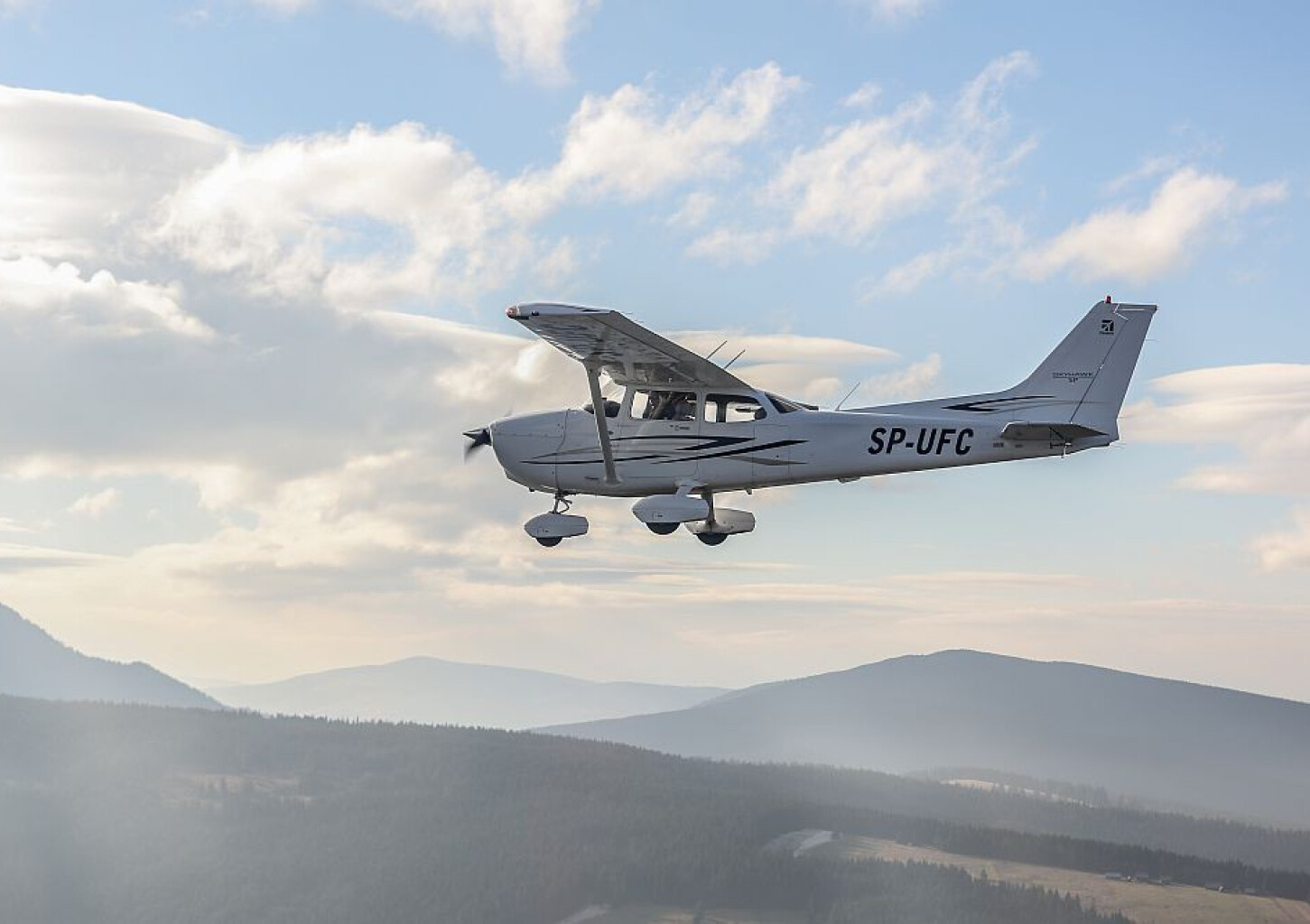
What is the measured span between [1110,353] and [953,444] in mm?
3790

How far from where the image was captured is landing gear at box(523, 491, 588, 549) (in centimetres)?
2783

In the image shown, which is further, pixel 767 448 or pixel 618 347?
pixel 767 448

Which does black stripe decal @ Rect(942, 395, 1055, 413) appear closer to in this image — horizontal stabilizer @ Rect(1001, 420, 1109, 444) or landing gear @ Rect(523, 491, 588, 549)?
horizontal stabilizer @ Rect(1001, 420, 1109, 444)

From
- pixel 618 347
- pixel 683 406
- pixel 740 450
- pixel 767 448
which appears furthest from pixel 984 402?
pixel 618 347

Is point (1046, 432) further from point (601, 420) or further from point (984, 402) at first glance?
point (601, 420)

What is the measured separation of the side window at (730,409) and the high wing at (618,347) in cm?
26

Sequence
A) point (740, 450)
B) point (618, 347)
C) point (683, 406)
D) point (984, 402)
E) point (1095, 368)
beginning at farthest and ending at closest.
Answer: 1. point (984, 402)
2. point (1095, 368)
3. point (683, 406)
4. point (740, 450)
5. point (618, 347)

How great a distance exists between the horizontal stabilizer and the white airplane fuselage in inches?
3.2

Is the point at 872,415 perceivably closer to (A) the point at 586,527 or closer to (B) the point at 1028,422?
(B) the point at 1028,422

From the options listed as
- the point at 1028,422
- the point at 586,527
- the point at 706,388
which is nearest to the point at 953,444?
the point at 1028,422

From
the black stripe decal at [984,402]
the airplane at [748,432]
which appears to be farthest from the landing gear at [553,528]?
the black stripe decal at [984,402]

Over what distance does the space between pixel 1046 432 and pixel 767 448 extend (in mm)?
5480

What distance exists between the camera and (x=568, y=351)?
27.0 meters

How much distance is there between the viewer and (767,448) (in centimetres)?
2786
